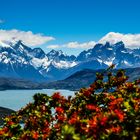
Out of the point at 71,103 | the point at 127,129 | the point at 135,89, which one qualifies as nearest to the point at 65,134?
the point at 127,129

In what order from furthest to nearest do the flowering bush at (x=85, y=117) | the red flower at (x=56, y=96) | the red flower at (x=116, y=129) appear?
the red flower at (x=56, y=96) → the flowering bush at (x=85, y=117) → the red flower at (x=116, y=129)

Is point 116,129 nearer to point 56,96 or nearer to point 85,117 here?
point 85,117

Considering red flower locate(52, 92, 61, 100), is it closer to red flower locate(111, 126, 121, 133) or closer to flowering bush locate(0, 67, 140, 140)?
flowering bush locate(0, 67, 140, 140)

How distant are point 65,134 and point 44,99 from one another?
14956mm

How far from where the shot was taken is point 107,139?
54.2ft

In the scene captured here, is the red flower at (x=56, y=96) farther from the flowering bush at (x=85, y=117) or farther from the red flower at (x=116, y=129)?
the red flower at (x=116, y=129)

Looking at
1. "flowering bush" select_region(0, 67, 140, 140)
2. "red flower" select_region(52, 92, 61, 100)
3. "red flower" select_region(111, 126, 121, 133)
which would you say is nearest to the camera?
"red flower" select_region(111, 126, 121, 133)

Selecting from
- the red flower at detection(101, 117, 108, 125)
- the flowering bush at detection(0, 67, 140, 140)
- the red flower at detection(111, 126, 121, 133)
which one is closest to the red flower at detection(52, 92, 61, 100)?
the flowering bush at detection(0, 67, 140, 140)

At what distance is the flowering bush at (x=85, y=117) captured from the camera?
16.8 m

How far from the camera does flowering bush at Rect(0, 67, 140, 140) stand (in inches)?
663

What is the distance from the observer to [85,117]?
25.8m

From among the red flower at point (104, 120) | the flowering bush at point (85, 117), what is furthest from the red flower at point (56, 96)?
the red flower at point (104, 120)

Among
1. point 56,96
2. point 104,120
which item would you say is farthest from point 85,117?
point 104,120

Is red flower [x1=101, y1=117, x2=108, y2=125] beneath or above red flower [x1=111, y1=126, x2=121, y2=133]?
above
